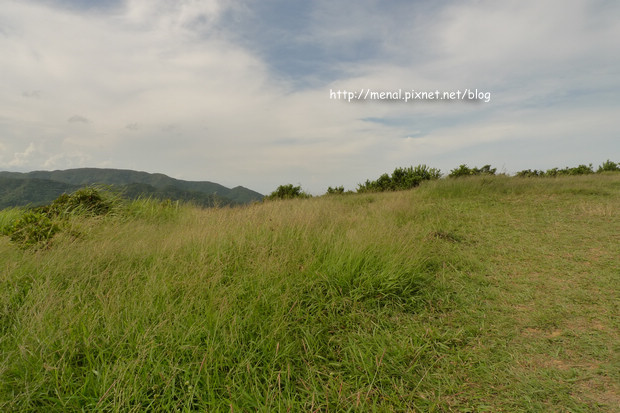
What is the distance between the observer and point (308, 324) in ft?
9.82

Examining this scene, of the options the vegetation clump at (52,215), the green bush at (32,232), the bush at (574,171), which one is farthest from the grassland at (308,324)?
the bush at (574,171)

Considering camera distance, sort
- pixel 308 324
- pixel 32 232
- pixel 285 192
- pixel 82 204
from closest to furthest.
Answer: pixel 308 324
pixel 32 232
pixel 82 204
pixel 285 192

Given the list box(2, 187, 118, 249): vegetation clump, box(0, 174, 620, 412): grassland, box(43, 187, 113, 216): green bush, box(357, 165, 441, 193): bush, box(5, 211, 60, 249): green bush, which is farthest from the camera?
box(357, 165, 441, 193): bush

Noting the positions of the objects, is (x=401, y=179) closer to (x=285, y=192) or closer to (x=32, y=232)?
(x=285, y=192)

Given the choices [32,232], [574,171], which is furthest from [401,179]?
[32,232]

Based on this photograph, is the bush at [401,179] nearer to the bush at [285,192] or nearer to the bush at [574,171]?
the bush at [285,192]

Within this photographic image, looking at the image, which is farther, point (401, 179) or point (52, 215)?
point (401, 179)

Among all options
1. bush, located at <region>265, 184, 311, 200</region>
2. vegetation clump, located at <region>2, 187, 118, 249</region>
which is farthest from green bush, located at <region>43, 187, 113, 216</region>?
bush, located at <region>265, 184, 311, 200</region>

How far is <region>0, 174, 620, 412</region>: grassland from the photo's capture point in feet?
7.04

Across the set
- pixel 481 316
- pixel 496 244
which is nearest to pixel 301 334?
pixel 481 316

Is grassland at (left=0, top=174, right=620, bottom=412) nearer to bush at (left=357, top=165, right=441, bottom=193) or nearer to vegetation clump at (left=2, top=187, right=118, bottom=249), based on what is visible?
vegetation clump at (left=2, top=187, right=118, bottom=249)

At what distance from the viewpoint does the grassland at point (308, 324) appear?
215 centimetres

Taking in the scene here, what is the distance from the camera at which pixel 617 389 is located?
2182mm

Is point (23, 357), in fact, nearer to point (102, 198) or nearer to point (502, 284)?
point (502, 284)
